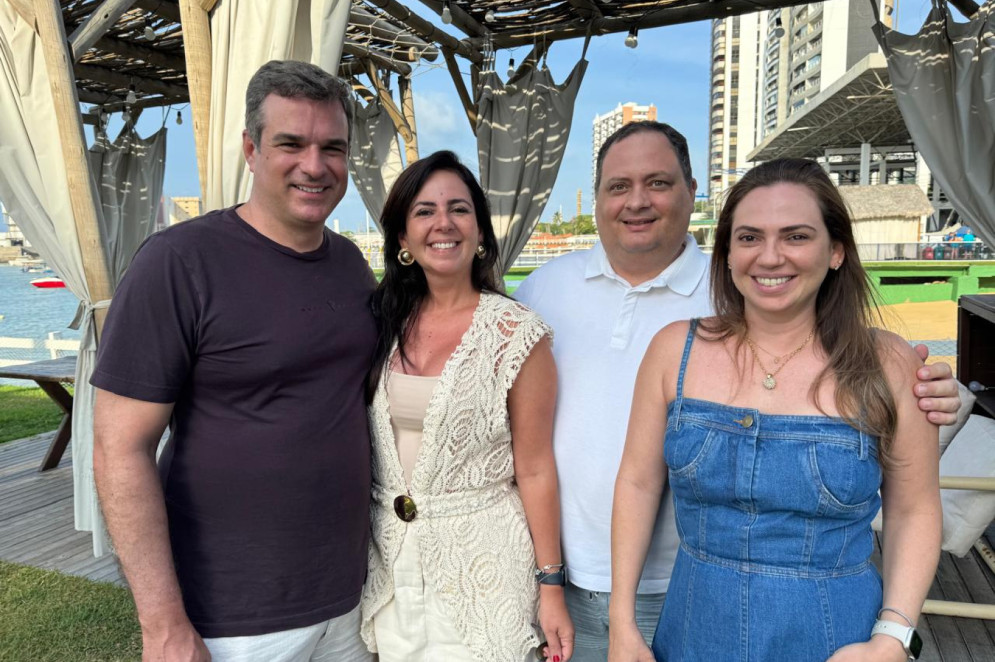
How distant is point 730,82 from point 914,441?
10224cm

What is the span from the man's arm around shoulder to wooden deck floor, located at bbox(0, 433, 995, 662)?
142cm

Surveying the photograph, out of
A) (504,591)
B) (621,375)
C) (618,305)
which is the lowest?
(504,591)

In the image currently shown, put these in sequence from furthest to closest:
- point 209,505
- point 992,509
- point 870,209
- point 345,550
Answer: point 870,209 → point 992,509 → point 345,550 → point 209,505

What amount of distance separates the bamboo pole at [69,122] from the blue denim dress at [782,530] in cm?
329

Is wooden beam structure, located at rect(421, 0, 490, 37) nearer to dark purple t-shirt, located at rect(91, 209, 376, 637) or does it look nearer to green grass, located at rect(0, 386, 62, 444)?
dark purple t-shirt, located at rect(91, 209, 376, 637)

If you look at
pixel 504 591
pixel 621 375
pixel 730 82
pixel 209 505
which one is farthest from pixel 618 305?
pixel 730 82

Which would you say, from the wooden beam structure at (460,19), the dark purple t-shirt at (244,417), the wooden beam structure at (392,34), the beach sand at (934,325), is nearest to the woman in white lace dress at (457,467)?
the dark purple t-shirt at (244,417)

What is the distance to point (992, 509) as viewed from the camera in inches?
110

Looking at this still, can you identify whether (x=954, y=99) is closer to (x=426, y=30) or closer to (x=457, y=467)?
(x=426, y=30)

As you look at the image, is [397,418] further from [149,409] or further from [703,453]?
[703,453]

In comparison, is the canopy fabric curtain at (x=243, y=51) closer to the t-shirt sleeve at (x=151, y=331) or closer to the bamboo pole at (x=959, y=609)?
the t-shirt sleeve at (x=151, y=331)

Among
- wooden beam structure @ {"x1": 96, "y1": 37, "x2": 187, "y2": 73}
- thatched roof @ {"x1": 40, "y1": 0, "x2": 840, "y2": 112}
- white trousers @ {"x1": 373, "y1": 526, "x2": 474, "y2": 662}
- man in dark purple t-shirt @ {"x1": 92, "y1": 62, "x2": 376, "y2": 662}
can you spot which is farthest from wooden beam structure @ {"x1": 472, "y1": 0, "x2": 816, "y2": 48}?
white trousers @ {"x1": 373, "y1": 526, "x2": 474, "y2": 662}

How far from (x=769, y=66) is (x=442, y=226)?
9257cm

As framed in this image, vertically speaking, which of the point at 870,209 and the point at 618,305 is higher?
the point at 870,209
